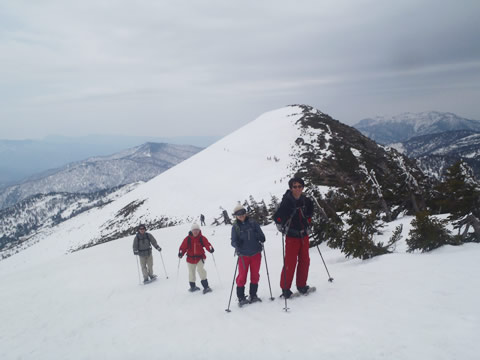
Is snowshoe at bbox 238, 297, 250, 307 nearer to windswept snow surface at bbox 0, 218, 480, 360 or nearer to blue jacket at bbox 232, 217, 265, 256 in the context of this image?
windswept snow surface at bbox 0, 218, 480, 360

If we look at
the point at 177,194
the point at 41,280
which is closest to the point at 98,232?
the point at 177,194

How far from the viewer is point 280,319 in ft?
19.0

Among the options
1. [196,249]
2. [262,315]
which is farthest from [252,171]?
[262,315]

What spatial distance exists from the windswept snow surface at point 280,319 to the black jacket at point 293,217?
5.57 ft

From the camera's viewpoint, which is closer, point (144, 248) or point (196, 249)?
point (196, 249)

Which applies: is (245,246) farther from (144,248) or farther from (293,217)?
(144,248)

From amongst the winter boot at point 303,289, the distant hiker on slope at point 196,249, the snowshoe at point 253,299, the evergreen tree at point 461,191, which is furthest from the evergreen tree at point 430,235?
the distant hiker on slope at point 196,249

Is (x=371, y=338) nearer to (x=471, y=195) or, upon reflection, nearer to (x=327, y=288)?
(x=327, y=288)

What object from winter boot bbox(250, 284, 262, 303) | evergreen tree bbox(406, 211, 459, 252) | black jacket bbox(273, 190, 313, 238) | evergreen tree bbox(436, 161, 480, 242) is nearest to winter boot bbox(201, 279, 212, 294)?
winter boot bbox(250, 284, 262, 303)

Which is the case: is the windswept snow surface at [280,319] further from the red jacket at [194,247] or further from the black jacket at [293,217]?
the black jacket at [293,217]

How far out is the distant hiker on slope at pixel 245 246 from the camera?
686 cm

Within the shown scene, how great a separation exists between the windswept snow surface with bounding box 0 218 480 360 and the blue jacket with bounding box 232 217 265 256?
1383 millimetres

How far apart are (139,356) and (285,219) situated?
420 centimetres

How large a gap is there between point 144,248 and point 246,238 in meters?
6.42
